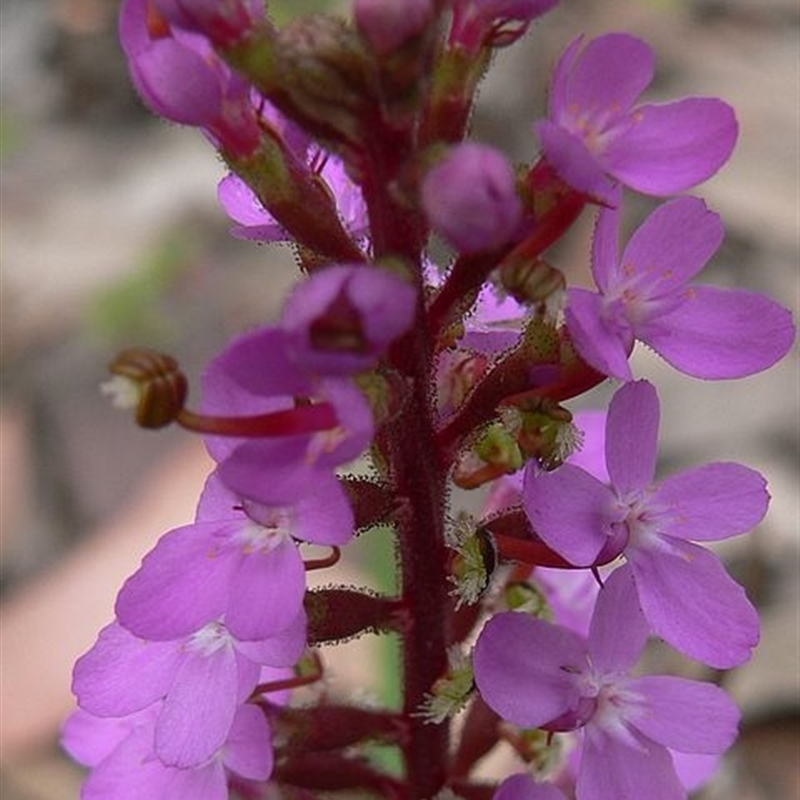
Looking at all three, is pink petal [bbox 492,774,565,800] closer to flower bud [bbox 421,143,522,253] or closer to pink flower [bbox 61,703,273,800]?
pink flower [bbox 61,703,273,800]

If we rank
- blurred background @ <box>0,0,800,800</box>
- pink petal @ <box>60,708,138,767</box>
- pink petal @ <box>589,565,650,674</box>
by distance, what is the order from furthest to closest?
blurred background @ <box>0,0,800,800</box> → pink petal @ <box>60,708,138,767</box> → pink petal @ <box>589,565,650,674</box>

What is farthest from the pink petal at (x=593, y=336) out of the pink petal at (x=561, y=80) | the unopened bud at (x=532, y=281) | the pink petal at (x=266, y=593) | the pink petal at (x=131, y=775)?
the pink petal at (x=131, y=775)

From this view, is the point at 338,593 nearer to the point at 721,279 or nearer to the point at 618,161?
the point at 618,161

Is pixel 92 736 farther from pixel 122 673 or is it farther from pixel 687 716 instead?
pixel 687 716

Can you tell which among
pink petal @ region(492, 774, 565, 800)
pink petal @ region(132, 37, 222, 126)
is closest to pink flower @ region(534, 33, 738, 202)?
pink petal @ region(132, 37, 222, 126)

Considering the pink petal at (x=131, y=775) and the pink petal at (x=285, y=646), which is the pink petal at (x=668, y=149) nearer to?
the pink petal at (x=285, y=646)

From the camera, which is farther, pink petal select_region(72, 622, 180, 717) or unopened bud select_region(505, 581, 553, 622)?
unopened bud select_region(505, 581, 553, 622)

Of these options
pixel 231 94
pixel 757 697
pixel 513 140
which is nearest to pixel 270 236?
pixel 231 94
